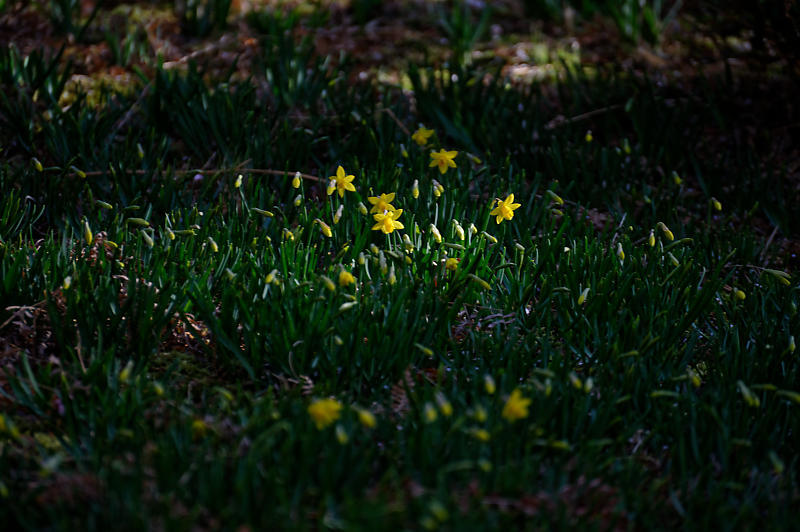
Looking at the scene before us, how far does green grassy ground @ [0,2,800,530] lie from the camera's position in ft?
5.70

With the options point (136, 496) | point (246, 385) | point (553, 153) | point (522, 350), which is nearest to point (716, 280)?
point (522, 350)

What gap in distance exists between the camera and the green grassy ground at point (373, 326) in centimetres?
174

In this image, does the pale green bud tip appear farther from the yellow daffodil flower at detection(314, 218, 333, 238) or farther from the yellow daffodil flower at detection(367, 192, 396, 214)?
the yellow daffodil flower at detection(314, 218, 333, 238)

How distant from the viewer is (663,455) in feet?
6.55

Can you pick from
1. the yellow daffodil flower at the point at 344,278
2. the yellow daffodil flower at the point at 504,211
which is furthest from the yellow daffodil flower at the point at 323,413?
the yellow daffodil flower at the point at 504,211

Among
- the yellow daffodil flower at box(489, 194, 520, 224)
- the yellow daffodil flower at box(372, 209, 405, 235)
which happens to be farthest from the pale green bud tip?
the yellow daffodil flower at box(372, 209, 405, 235)

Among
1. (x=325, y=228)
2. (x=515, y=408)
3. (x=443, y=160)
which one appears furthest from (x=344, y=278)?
(x=443, y=160)

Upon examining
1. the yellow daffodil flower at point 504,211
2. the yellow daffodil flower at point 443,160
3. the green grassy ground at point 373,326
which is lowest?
the green grassy ground at point 373,326

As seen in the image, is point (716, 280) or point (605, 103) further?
point (605, 103)

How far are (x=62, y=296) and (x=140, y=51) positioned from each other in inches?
89.1

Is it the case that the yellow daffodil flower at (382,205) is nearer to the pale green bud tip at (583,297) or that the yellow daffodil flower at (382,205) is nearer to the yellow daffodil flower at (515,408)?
the pale green bud tip at (583,297)

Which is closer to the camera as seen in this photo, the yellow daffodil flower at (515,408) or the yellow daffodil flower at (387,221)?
the yellow daffodil flower at (515,408)

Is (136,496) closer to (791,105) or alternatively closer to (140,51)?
(140,51)

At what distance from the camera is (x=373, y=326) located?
213 centimetres
